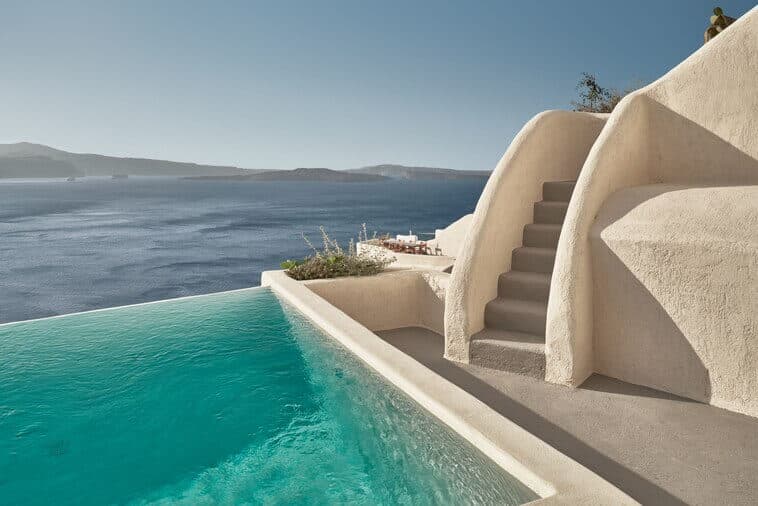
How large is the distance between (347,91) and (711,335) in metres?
80.3

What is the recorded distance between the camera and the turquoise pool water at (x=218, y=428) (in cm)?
317

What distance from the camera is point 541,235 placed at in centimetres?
592

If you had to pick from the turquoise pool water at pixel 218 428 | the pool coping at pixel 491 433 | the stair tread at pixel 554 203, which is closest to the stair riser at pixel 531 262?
the stair tread at pixel 554 203

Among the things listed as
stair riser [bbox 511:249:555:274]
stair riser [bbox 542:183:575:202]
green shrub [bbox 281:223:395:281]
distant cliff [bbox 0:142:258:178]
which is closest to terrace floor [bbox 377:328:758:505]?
stair riser [bbox 511:249:555:274]

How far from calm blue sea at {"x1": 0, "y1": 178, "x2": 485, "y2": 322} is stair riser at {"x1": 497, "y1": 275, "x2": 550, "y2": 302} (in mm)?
32931

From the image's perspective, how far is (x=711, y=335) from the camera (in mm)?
4039

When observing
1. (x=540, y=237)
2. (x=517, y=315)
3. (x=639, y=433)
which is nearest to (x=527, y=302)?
(x=517, y=315)

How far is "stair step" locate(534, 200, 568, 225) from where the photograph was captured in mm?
6020

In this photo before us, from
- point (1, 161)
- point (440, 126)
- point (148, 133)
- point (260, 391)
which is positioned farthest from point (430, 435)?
point (1, 161)

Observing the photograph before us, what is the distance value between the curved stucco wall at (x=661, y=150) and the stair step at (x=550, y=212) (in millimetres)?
841

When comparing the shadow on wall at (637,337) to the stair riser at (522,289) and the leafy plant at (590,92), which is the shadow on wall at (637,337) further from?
the leafy plant at (590,92)

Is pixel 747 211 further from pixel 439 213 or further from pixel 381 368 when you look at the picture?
pixel 439 213

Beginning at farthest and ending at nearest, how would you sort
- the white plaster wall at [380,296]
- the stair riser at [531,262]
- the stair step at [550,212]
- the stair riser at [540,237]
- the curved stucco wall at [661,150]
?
the white plaster wall at [380,296]
the stair step at [550,212]
the stair riser at [540,237]
the stair riser at [531,262]
the curved stucco wall at [661,150]

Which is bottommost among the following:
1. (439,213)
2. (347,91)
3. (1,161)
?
(439,213)
